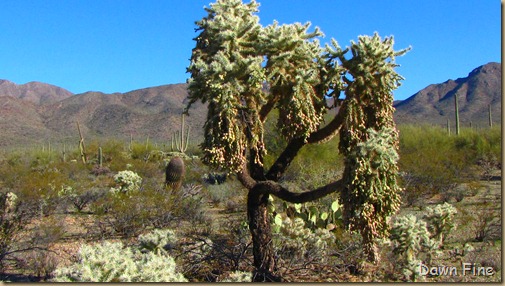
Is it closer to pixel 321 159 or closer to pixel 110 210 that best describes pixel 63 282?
pixel 110 210

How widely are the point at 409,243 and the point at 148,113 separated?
268 feet

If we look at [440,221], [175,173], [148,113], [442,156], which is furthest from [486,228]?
[148,113]

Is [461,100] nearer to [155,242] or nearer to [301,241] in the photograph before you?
[301,241]

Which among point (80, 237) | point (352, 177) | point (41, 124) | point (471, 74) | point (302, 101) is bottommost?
point (80, 237)

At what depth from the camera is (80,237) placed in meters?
13.4

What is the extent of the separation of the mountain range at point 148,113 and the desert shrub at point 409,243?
187 ft

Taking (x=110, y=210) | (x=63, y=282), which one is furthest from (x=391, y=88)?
(x=110, y=210)

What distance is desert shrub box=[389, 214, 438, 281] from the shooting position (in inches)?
365

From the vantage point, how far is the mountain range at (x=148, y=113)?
2825 inches

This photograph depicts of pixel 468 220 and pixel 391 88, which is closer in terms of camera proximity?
pixel 391 88

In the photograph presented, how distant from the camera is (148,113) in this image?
88625 millimetres


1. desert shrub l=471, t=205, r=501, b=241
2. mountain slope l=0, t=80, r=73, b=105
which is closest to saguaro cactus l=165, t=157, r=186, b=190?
desert shrub l=471, t=205, r=501, b=241

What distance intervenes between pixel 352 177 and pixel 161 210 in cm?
742

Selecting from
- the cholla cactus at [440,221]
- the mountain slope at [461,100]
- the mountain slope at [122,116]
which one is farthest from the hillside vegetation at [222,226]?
the mountain slope at [122,116]
